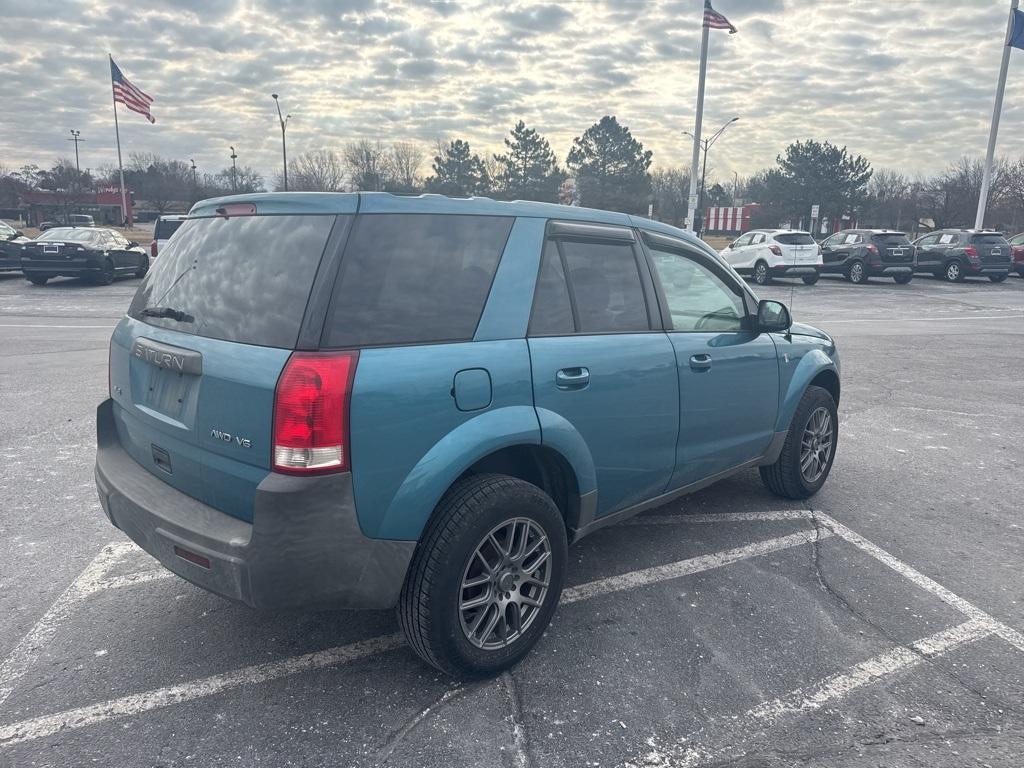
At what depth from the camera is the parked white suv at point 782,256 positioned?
22.5 metres

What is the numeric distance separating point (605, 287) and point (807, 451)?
2.20m

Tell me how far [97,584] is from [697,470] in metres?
3.09

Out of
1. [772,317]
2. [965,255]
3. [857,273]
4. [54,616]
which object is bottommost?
[54,616]

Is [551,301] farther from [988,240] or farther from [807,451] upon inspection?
[988,240]

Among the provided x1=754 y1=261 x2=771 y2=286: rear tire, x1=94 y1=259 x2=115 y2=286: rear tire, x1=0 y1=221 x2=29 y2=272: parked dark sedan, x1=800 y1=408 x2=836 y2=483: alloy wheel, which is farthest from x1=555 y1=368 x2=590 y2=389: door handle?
x1=0 y1=221 x2=29 y2=272: parked dark sedan

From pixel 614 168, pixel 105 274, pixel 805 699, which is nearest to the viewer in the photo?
pixel 805 699

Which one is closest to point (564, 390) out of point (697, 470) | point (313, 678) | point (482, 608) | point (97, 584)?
point (482, 608)

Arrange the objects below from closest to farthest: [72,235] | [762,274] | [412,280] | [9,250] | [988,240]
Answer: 1. [412,280]
2. [72,235]
3. [9,250]
4. [762,274]
5. [988,240]

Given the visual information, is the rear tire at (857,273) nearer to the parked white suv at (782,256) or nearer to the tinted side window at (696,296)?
the parked white suv at (782,256)

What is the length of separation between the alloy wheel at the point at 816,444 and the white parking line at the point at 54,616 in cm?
408

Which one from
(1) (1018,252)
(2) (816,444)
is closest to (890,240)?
(1) (1018,252)

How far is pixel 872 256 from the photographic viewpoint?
23797 mm

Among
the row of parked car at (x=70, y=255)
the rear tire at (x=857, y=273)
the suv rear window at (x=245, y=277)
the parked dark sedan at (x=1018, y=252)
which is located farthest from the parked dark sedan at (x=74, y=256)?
the parked dark sedan at (x=1018, y=252)

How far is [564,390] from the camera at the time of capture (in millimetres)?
2984
